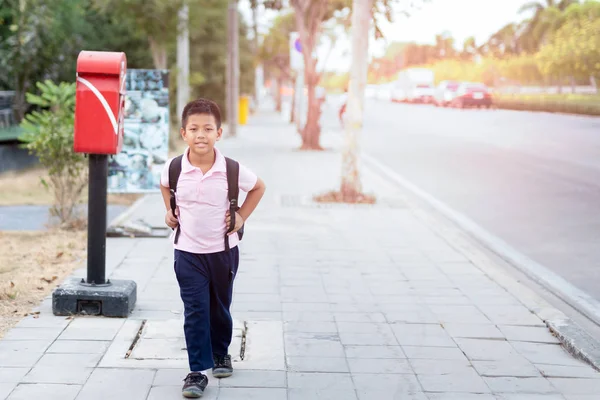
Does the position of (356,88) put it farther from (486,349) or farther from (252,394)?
(252,394)

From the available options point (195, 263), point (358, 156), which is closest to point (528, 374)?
point (195, 263)

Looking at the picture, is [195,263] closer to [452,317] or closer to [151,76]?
[452,317]

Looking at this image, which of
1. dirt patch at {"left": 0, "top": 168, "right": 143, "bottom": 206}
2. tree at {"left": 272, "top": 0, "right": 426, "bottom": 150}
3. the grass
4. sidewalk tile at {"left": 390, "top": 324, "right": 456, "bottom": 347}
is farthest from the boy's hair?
the grass

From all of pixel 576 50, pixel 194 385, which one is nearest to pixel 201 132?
pixel 194 385

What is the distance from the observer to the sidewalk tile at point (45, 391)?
4555 millimetres

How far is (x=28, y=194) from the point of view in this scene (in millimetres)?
13320

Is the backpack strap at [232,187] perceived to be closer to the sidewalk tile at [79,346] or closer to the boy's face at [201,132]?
the boy's face at [201,132]

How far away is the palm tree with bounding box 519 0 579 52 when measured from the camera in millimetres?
28106

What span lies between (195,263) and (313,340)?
129cm

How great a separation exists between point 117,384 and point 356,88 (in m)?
8.21

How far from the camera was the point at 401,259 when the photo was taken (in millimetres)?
8633

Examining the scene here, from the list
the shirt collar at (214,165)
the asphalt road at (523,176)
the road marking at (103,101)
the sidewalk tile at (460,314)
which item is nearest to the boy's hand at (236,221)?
the shirt collar at (214,165)

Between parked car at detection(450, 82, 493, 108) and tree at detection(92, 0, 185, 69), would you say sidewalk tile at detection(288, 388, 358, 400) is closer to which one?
Result: tree at detection(92, 0, 185, 69)

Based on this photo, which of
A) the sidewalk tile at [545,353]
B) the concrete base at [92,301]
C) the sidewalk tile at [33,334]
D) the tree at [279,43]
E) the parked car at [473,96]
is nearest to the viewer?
the sidewalk tile at [545,353]
